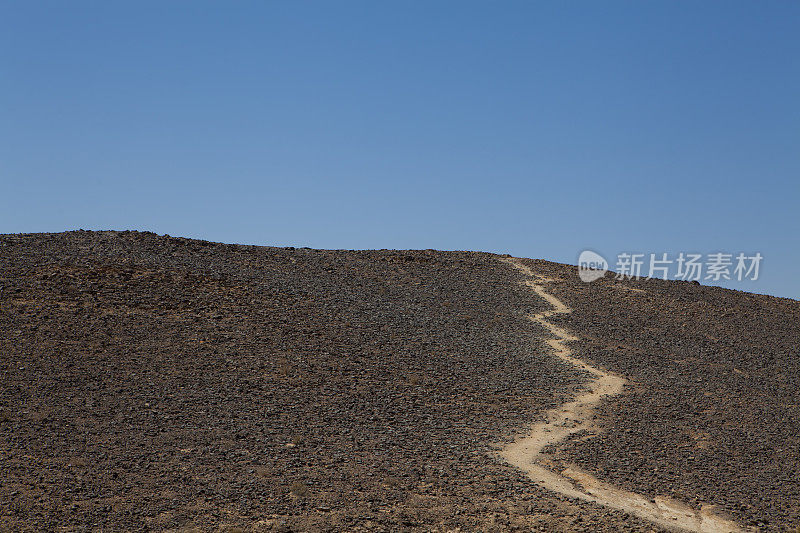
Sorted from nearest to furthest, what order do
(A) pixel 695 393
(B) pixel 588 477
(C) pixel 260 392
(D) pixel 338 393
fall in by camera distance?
(B) pixel 588 477
(C) pixel 260 392
(D) pixel 338 393
(A) pixel 695 393

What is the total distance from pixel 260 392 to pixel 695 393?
1157 centimetres

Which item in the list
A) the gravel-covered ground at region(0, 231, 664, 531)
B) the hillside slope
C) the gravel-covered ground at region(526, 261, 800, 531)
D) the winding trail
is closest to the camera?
the gravel-covered ground at region(0, 231, 664, 531)

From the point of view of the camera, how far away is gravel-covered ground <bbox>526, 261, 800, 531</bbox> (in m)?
14.4

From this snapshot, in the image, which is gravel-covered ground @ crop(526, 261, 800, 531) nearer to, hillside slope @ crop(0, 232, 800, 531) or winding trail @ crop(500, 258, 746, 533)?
hillside slope @ crop(0, 232, 800, 531)

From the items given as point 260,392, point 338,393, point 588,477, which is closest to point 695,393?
point 588,477

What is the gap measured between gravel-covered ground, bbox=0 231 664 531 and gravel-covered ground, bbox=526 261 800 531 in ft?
1.31

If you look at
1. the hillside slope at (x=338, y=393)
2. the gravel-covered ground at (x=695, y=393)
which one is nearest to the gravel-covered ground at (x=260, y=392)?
the hillside slope at (x=338, y=393)

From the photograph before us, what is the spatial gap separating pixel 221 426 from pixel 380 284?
12.3m

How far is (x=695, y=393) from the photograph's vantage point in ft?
64.5

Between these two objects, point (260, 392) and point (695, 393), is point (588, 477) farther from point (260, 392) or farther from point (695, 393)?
point (260, 392)

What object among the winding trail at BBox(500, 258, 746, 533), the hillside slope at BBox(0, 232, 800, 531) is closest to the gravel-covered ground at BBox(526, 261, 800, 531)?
the hillside slope at BBox(0, 232, 800, 531)

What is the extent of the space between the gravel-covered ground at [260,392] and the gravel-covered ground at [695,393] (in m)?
0.40

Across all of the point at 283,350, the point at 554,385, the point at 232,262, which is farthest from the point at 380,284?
the point at 554,385

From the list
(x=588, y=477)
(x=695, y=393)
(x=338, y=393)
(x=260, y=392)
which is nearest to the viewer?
(x=588, y=477)
